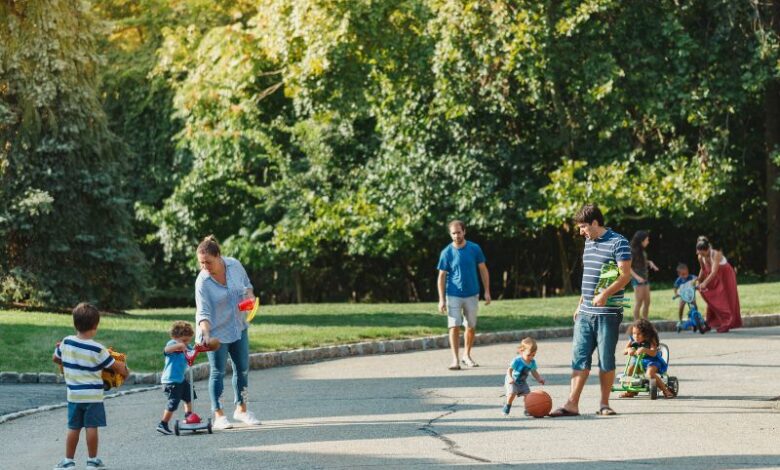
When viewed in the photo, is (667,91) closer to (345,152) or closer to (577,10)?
(577,10)

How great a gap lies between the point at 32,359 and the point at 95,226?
11.2m

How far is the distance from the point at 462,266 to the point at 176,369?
6240 mm

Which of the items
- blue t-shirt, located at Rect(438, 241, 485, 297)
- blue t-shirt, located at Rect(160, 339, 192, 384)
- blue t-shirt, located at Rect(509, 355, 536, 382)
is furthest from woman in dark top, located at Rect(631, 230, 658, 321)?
blue t-shirt, located at Rect(160, 339, 192, 384)

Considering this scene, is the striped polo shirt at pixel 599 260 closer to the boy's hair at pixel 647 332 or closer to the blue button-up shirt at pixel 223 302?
the boy's hair at pixel 647 332

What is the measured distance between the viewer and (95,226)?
29531mm

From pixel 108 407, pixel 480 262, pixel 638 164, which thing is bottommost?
pixel 108 407

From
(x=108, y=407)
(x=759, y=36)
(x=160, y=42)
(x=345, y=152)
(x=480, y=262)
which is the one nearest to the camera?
(x=108, y=407)

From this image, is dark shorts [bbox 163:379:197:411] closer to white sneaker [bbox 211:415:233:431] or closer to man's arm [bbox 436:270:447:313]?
white sneaker [bbox 211:415:233:431]

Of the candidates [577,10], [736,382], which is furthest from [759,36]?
[736,382]

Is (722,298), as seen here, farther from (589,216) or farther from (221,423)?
(221,423)

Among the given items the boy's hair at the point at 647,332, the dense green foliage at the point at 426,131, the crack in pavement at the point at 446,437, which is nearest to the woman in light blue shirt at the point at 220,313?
the crack in pavement at the point at 446,437

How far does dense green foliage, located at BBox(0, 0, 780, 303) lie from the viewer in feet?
106

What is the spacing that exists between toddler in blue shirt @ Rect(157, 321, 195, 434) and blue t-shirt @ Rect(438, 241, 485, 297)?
6031mm

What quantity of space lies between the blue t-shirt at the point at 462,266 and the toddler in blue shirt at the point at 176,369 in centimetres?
603
